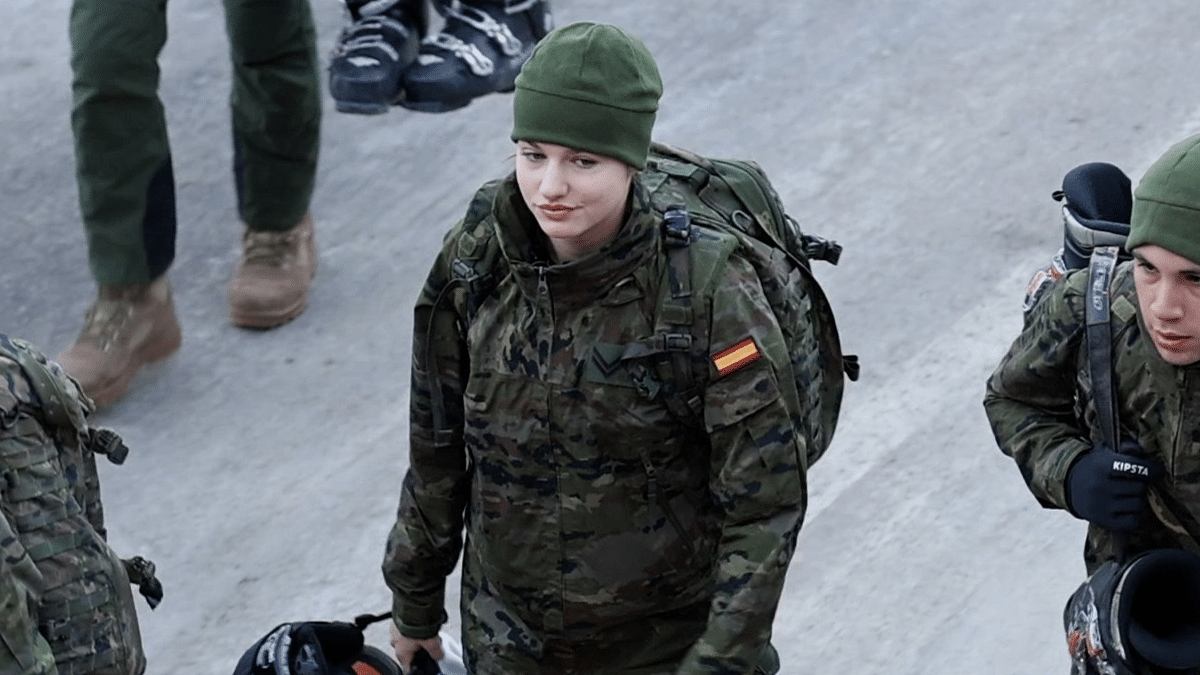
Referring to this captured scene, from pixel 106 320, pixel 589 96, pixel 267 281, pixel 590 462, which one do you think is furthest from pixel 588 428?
pixel 267 281

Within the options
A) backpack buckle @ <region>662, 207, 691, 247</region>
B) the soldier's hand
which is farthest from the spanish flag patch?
the soldier's hand

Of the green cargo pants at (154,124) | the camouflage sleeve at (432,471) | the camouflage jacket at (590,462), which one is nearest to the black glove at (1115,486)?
the camouflage jacket at (590,462)

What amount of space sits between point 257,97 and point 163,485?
137cm

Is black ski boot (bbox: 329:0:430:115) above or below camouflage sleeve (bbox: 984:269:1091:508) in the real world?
below

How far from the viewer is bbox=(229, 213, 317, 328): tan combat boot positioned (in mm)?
6965

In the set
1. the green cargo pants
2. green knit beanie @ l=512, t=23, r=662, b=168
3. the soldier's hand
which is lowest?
the green cargo pants

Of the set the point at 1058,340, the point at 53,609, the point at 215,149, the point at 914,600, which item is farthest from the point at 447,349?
the point at 215,149

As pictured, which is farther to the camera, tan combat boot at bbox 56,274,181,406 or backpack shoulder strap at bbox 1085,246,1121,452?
tan combat boot at bbox 56,274,181,406

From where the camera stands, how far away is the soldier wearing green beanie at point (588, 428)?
346 centimetres

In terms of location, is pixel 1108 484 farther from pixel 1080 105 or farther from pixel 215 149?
pixel 215 149

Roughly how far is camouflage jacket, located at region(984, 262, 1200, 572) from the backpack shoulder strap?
0.06ft

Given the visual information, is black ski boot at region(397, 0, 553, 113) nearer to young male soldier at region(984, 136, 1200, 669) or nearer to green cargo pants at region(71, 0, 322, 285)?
young male soldier at region(984, 136, 1200, 669)

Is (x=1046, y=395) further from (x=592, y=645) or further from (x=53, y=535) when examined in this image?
(x=53, y=535)

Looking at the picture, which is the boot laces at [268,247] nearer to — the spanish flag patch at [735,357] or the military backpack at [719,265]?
the military backpack at [719,265]
